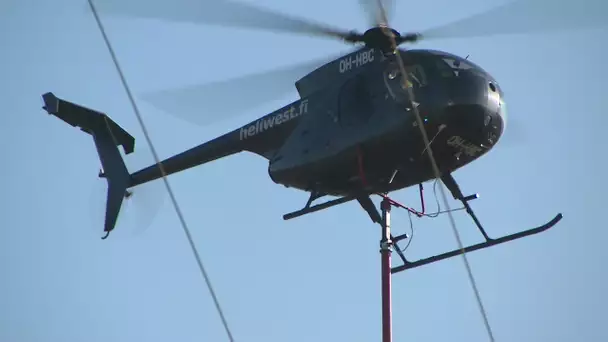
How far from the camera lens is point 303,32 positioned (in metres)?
14.9

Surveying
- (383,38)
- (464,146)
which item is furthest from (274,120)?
(464,146)

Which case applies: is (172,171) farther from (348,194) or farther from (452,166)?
(452,166)

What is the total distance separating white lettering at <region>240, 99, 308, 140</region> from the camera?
53.4ft

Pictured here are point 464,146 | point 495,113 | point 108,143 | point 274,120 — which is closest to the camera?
point 495,113

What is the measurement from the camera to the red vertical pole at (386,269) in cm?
1426

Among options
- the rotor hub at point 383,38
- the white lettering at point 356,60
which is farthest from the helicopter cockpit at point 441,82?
the white lettering at point 356,60

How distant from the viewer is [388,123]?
14.3 meters

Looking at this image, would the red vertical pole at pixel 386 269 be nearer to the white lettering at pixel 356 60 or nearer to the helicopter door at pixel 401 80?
the helicopter door at pixel 401 80

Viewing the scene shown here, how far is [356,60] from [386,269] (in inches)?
127

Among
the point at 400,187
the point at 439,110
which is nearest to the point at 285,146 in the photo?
the point at 400,187

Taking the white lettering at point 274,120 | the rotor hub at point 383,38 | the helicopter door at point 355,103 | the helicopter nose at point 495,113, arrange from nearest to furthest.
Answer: the helicopter nose at point 495,113 < the rotor hub at point 383,38 < the helicopter door at point 355,103 < the white lettering at point 274,120

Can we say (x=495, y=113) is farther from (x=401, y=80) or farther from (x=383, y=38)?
(x=383, y=38)

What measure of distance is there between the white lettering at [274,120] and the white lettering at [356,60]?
3.11 ft

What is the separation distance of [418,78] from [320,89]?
7.19 feet
